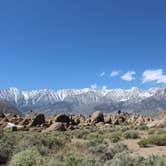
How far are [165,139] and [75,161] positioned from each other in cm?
1504

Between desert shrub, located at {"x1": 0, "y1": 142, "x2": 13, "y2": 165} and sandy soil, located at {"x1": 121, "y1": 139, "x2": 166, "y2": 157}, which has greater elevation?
desert shrub, located at {"x1": 0, "y1": 142, "x2": 13, "y2": 165}

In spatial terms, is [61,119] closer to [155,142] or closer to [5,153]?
[155,142]

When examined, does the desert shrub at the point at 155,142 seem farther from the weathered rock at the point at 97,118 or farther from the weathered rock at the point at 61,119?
the weathered rock at the point at 97,118

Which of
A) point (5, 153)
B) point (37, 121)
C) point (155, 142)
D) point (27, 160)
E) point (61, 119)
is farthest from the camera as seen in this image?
point (61, 119)

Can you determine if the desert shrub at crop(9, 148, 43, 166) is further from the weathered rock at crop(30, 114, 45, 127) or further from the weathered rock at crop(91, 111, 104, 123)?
the weathered rock at crop(91, 111, 104, 123)

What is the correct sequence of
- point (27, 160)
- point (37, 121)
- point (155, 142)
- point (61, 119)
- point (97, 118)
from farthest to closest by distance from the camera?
point (97, 118) < point (61, 119) < point (37, 121) < point (155, 142) < point (27, 160)

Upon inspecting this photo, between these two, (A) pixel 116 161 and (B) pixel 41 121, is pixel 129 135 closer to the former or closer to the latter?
(A) pixel 116 161

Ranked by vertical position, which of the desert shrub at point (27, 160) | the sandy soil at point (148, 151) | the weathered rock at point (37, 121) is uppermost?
the weathered rock at point (37, 121)

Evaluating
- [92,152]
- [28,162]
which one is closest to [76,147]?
[92,152]

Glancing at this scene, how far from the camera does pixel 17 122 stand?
223 ft

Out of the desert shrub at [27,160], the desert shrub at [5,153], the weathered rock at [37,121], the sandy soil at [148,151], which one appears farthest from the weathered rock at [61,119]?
the desert shrub at [27,160]

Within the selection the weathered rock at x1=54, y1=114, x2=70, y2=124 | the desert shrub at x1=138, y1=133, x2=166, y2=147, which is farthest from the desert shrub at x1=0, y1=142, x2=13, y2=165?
the weathered rock at x1=54, y1=114, x2=70, y2=124

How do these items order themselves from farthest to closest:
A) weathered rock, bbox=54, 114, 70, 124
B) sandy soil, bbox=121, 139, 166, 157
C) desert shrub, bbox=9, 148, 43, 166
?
weathered rock, bbox=54, 114, 70, 124
sandy soil, bbox=121, 139, 166, 157
desert shrub, bbox=9, 148, 43, 166

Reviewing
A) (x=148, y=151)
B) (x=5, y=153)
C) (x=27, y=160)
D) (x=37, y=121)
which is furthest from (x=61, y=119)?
(x=27, y=160)
